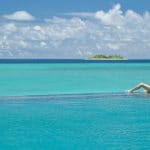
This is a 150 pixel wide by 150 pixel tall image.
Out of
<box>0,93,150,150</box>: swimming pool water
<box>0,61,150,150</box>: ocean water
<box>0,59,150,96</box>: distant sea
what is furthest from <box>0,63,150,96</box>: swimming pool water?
<box>0,61,150,150</box>: ocean water

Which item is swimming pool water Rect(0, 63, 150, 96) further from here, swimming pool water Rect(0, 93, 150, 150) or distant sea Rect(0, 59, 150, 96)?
swimming pool water Rect(0, 93, 150, 150)

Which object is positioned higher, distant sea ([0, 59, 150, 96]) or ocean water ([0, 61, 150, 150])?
distant sea ([0, 59, 150, 96])

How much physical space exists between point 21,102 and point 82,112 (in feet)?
11.0

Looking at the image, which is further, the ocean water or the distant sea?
the distant sea

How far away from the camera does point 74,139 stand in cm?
959

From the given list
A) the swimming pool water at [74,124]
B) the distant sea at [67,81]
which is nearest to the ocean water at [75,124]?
the swimming pool water at [74,124]

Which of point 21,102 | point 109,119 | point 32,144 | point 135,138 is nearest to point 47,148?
point 32,144

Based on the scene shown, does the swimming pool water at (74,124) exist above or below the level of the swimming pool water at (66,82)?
below

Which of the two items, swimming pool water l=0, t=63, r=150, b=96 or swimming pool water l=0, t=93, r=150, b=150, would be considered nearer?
swimming pool water l=0, t=93, r=150, b=150

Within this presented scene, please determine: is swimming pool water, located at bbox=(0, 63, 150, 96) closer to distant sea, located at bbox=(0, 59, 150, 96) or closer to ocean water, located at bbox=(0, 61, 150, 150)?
distant sea, located at bbox=(0, 59, 150, 96)

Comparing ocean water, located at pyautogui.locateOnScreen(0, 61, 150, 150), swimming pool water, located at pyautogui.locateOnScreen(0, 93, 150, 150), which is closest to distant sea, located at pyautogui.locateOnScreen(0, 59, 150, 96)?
swimming pool water, located at pyautogui.locateOnScreen(0, 93, 150, 150)

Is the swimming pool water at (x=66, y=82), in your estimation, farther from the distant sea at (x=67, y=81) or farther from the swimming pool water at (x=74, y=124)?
the swimming pool water at (x=74, y=124)

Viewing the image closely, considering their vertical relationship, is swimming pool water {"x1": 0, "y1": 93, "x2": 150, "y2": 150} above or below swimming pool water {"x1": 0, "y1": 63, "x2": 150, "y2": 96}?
below

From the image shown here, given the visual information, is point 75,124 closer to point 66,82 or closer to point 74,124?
point 74,124
